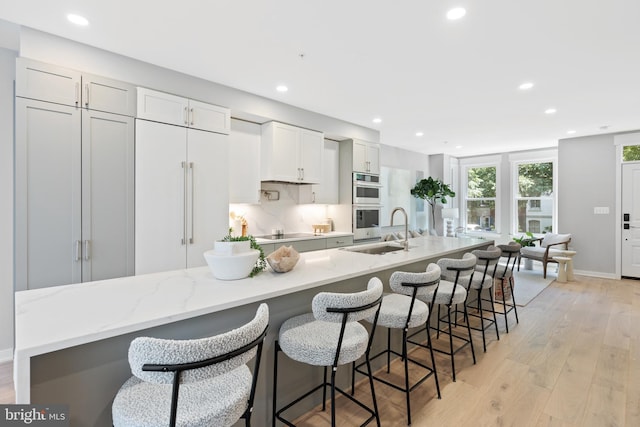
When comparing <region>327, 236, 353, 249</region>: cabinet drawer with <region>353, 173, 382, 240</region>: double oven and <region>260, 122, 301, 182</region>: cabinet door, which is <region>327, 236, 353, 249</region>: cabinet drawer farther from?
<region>260, 122, 301, 182</region>: cabinet door

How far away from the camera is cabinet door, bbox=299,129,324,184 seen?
424cm

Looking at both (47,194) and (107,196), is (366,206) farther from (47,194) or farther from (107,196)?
(47,194)

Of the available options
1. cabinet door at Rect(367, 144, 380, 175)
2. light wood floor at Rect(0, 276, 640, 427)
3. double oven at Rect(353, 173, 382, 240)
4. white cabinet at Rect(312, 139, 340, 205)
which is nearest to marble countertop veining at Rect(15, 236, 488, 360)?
light wood floor at Rect(0, 276, 640, 427)

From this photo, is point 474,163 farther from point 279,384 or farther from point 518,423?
point 279,384

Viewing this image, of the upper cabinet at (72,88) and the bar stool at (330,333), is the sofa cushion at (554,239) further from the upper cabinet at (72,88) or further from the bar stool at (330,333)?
the upper cabinet at (72,88)

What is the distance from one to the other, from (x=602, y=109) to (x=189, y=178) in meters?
5.27

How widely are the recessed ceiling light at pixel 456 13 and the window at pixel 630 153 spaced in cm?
555

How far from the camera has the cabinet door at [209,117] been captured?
314 centimetres

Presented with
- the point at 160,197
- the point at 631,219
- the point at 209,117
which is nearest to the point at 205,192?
the point at 160,197

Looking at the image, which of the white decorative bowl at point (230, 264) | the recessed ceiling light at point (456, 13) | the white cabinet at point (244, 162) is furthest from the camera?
the white cabinet at point (244, 162)

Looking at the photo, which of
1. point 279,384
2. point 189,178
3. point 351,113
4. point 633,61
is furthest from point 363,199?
point 279,384

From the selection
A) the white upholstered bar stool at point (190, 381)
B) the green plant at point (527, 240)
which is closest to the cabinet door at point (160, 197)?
the white upholstered bar stool at point (190, 381)

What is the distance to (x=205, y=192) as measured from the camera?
3.21 metres

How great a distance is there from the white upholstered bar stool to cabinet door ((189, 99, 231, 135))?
8.49ft
